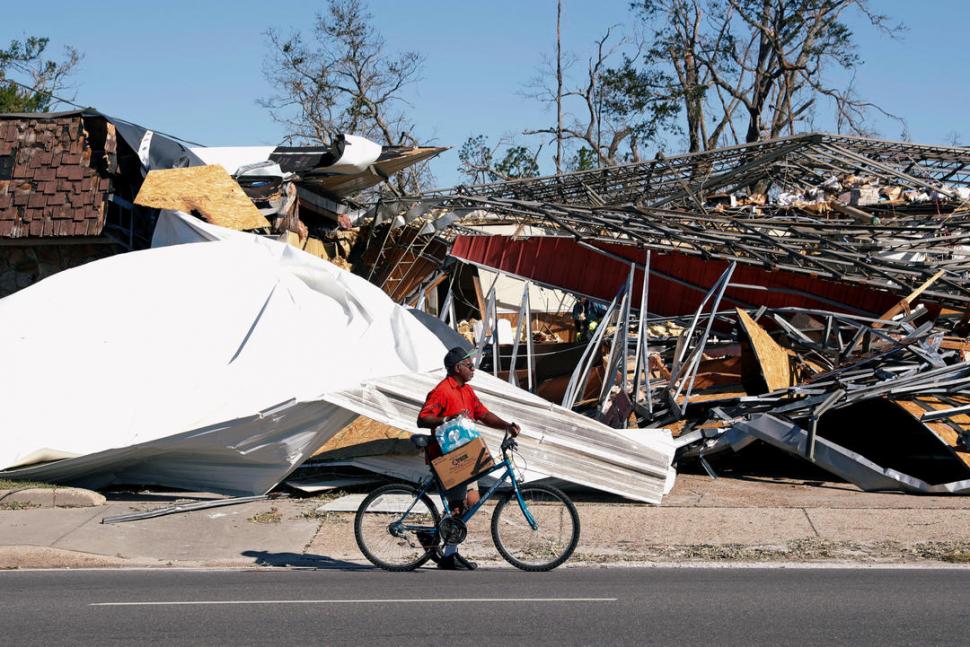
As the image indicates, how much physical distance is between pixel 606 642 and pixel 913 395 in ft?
25.4

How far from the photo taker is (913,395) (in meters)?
12.4

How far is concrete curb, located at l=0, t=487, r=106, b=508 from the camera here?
10.9m

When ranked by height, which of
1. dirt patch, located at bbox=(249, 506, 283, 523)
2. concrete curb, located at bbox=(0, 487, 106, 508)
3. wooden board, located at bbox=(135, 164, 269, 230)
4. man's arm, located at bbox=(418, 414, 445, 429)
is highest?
wooden board, located at bbox=(135, 164, 269, 230)

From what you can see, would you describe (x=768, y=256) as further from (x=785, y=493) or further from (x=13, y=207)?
(x=13, y=207)

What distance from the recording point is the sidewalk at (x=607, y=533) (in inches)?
357

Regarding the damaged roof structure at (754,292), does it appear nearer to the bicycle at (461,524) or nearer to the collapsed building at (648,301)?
the collapsed building at (648,301)

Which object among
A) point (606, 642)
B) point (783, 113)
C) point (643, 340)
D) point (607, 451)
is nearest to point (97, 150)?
point (643, 340)

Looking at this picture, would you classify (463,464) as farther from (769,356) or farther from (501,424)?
(769,356)

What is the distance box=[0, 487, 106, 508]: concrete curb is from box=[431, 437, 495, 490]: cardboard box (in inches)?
183

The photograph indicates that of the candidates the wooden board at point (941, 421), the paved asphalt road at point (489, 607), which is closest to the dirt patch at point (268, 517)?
the paved asphalt road at point (489, 607)

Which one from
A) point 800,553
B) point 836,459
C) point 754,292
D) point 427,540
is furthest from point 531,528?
point 754,292

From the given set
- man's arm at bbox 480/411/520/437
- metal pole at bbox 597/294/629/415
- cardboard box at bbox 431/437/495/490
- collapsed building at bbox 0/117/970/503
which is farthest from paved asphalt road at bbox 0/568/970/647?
metal pole at bbox 597/294/629/415

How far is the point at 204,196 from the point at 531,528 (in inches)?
391

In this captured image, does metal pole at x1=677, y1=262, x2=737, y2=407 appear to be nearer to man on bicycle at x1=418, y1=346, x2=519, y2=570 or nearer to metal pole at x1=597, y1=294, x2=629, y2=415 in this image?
metal pole at x1=597, y1=294, x2=629, y2=415
